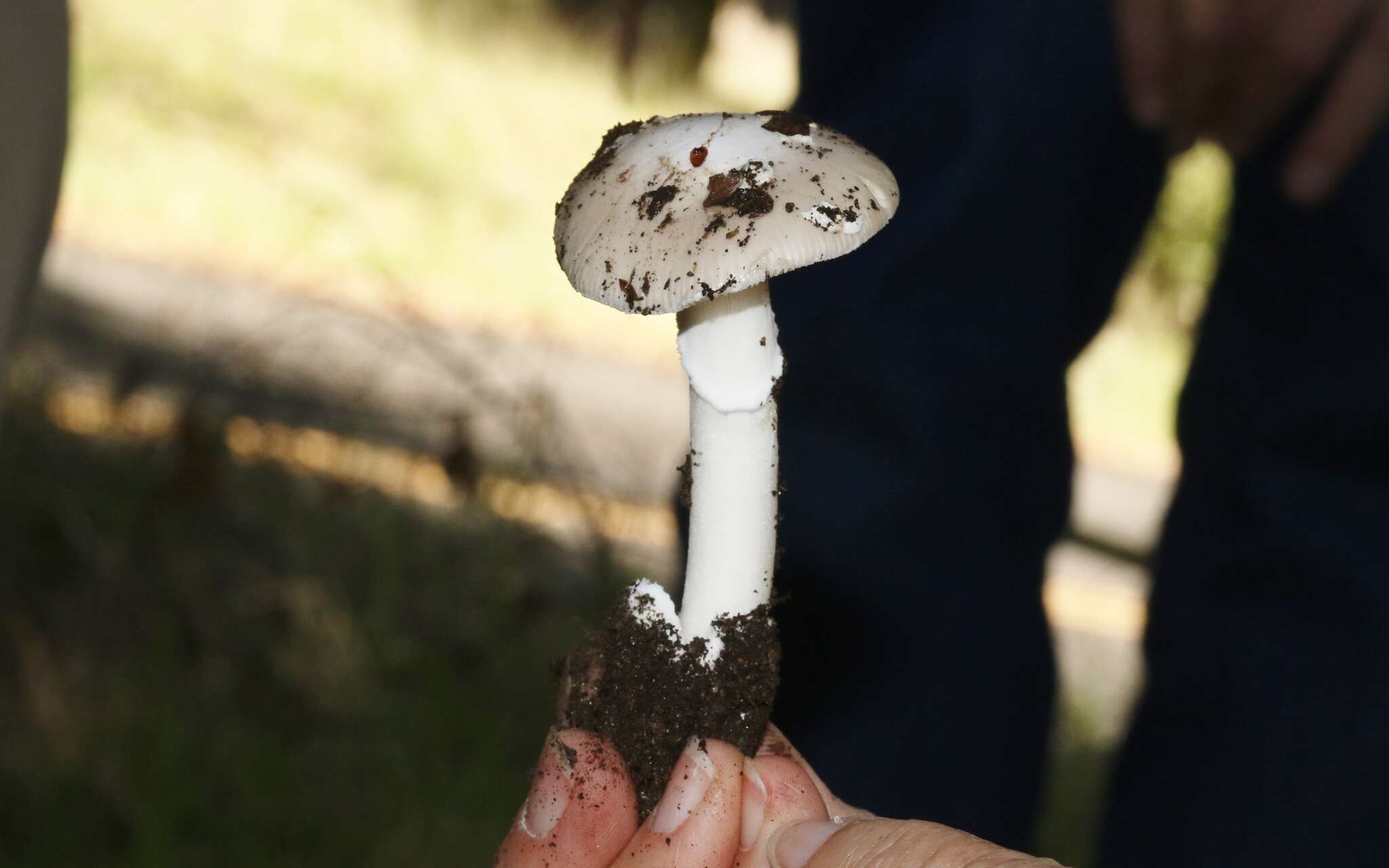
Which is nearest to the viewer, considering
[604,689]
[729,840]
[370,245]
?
[729,840]

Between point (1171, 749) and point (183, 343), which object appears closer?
point (1171, 749)

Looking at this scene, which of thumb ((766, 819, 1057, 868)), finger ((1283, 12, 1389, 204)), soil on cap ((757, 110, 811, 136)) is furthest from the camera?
finger ((1283, 12, 1389, 204))

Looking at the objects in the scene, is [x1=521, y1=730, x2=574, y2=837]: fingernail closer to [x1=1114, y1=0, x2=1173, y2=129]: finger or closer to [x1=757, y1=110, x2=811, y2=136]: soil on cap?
[x1=757, y1=110, x2=811, y2=136]: soil on cap

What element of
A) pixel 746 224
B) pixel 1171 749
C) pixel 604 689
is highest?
pixel 746 224

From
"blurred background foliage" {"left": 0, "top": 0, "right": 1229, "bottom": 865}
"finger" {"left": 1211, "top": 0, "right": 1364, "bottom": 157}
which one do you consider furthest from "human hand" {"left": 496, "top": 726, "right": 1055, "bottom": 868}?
"finger" {"left": 1211, "top": 0, "right": 1364, "bottom": 157}

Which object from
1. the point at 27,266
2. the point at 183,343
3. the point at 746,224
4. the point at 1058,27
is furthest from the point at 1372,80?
the point at 183,343

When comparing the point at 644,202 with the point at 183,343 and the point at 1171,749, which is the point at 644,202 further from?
the point at 183,343
